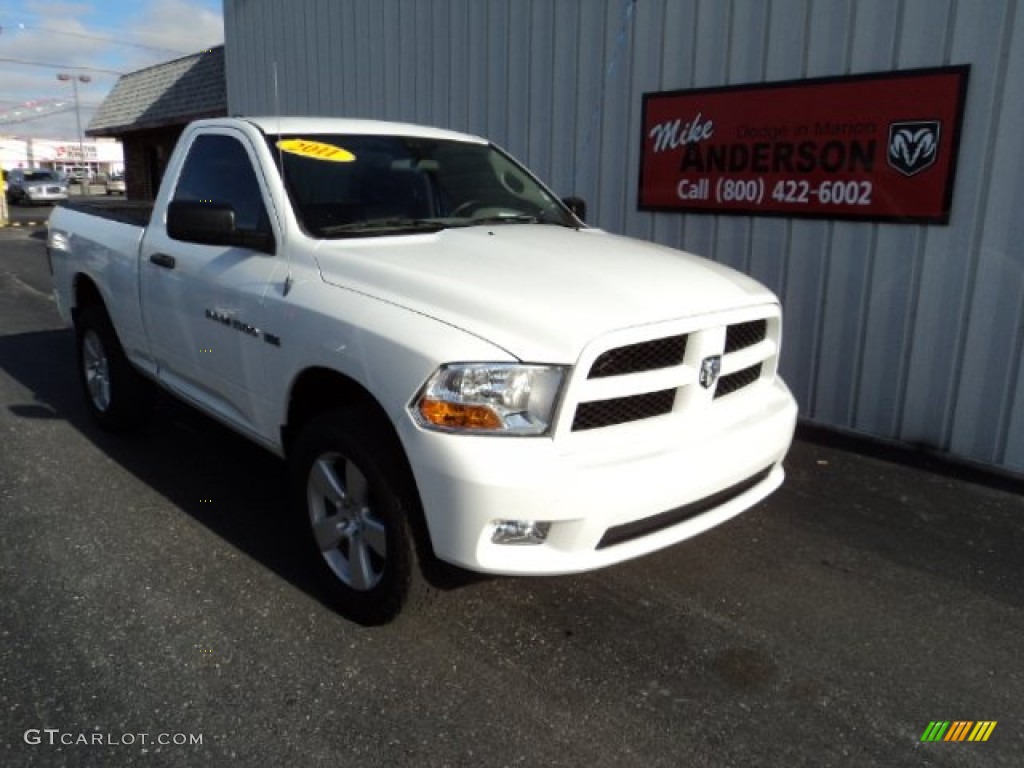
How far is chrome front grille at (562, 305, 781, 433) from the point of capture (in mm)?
2744

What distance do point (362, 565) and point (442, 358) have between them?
0.94m

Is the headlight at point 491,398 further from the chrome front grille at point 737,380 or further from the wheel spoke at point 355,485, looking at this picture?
the chrome front grille at point 737,380

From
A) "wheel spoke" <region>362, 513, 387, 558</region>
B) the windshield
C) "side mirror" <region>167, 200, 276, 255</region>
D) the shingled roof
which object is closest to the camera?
"wheel spoke" <region>362, 513, 387, 558</region>

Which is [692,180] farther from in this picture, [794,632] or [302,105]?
[302,105]

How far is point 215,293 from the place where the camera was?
3.79 meters

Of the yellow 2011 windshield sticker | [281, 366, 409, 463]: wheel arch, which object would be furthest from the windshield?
[281, 366, 409, 463]: wheel arch

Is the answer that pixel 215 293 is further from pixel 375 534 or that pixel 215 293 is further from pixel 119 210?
pixel 119 210

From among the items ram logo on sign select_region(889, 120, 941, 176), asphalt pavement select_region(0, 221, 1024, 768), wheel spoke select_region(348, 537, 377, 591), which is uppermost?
ram logo on sign select_region(889, 120, 941, 176)

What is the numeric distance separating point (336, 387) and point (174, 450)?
7.57 feet

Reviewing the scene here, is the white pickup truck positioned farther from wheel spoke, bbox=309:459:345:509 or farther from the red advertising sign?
the red advertising sign

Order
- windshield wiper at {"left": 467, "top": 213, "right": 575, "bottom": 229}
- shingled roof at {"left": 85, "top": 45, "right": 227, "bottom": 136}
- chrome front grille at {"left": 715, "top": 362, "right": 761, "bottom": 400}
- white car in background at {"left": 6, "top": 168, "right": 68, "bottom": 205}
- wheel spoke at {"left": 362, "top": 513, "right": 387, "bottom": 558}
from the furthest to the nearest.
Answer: white car in background at {"left": 6, "top": 168, "right": 68, "bottom": 205} → shingled roof at {"left": 85, "top": 45, "right": 227, "bottom": 136} → windshield wiper at {"left": 467, "top": 213, "right": 575, "bottom": 229} → chrome front grille at {"left": 715, "top": 362, "right": 761, "bottom": 400} → wheel spoke at {"left": 362, "top": 513, "right": 387, "bottom": 558}

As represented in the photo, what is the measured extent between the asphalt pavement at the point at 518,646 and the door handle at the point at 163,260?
1.17 m

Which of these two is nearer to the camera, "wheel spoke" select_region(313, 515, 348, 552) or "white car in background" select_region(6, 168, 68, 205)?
"wheel spoke" select_region(313, 515, 348, 552)

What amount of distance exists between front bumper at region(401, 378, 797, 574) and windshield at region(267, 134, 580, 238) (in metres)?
1.36
